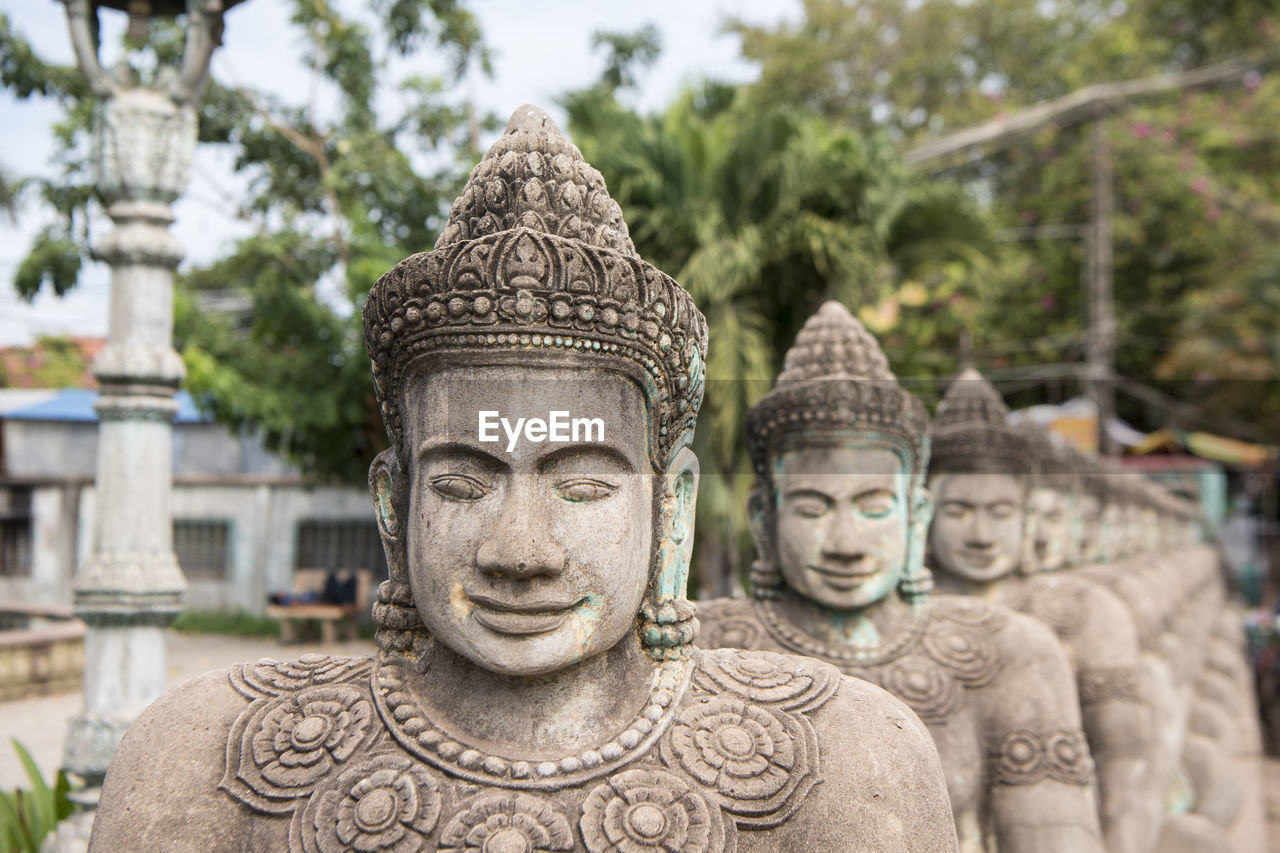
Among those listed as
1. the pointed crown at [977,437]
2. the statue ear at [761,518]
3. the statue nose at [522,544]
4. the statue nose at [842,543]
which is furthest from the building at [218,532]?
the statue nose at [522,544]

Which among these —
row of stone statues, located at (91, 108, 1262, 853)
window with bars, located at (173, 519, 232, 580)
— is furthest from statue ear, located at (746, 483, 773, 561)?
window with bars, located at (173, 519, 232, 580)

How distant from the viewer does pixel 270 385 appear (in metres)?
9.26

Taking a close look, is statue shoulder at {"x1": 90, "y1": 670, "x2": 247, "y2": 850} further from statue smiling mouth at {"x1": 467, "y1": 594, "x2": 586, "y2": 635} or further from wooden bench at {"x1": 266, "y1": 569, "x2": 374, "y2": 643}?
wooden bench at {"x1": 266, "y1": 569, "x2": 374, "y2": 643}

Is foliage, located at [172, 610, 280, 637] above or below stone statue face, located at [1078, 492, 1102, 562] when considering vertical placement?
below

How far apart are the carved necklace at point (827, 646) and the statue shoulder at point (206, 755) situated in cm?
171

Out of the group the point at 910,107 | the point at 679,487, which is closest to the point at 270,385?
the point at 679,487

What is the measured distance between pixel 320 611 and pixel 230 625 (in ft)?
9.70

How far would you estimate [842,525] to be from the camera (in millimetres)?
3676

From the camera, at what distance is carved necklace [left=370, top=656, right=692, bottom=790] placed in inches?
88.5

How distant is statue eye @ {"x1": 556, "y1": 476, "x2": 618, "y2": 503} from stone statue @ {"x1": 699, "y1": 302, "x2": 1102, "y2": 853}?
157 centimetres

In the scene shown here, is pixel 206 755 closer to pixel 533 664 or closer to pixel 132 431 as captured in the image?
pixel 533 664

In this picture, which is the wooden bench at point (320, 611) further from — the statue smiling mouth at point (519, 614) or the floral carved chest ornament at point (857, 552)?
the statue smiling mouth at point (519, 614)

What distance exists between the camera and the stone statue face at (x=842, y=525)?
3.69 meters

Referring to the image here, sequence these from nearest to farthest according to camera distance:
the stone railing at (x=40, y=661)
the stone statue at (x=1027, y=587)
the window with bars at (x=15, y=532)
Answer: the stone statue at (x=1027, y=587)
the stone railing at (x=40, y=661)
the window with bars at (x=15, y=532)
